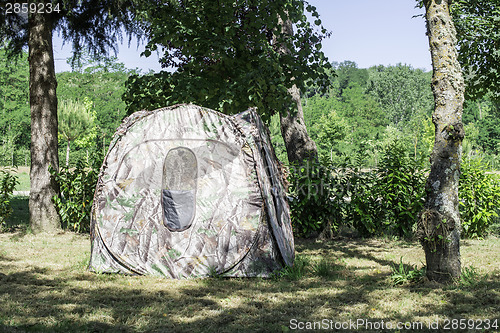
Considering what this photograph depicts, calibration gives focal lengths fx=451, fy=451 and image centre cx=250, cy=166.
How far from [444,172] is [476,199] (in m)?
4.56

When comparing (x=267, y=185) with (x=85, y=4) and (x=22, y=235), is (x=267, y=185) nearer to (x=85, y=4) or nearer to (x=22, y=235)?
(x=22, y=235)

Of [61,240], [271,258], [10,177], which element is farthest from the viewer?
[10,177]

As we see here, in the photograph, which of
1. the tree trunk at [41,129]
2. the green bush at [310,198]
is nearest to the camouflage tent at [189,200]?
the green bush at [310,198]

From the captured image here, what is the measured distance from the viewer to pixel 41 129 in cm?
947

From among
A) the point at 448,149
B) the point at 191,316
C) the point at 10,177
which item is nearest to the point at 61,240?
the point at 10,177

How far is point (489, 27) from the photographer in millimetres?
11617

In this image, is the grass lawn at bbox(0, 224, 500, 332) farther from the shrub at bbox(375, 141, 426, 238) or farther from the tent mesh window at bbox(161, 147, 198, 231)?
the shrub at bbox(375, 141, 426, 238)

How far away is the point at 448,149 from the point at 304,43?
4.44m

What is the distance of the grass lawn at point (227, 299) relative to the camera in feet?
13.9

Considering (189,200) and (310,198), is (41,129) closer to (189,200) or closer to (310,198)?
(189,200)

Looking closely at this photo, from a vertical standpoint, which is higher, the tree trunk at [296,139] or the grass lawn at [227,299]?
the tree trunk at [296,139]

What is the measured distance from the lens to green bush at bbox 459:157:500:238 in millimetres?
8930

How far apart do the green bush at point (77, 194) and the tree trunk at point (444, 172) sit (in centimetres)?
668

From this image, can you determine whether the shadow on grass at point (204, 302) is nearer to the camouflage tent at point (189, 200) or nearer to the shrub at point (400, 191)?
the camouflage tent at point (189, 200)
